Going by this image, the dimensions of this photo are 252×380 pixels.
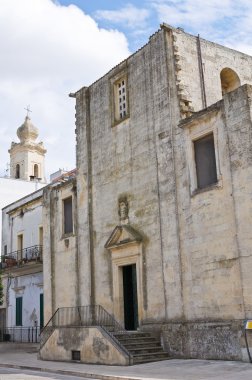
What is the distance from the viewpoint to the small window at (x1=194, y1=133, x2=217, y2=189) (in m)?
14.9

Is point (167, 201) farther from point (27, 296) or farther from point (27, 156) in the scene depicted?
point (27, 156)

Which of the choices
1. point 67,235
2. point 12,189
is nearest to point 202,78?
point 67,235

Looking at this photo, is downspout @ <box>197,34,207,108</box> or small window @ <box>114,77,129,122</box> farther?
small window @ <box>114,77,129,122</box>

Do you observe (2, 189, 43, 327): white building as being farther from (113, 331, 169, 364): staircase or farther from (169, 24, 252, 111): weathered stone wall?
(169, 24, 252, 111): weathered stone wall

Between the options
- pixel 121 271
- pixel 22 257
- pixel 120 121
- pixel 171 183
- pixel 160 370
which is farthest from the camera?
pixel 22 257

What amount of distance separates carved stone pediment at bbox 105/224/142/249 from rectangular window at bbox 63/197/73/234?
3336 millimetres

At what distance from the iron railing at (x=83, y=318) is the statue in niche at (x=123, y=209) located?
3293 mm

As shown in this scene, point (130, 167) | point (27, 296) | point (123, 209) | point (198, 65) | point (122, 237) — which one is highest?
point (198, 65)

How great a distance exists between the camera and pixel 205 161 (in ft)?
49.9

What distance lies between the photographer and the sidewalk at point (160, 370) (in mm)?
11103

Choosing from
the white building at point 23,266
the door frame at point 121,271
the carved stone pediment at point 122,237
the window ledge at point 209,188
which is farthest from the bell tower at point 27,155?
the window ledge at point 209,188

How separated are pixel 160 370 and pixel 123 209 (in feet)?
21.9

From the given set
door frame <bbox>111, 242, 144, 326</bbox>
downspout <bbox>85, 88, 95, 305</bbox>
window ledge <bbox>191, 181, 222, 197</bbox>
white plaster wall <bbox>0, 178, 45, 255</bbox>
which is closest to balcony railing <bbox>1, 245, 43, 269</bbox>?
downspout <bbox>85, 88, 95, 305</bbox>

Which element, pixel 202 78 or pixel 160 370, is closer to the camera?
pixel 160 370
